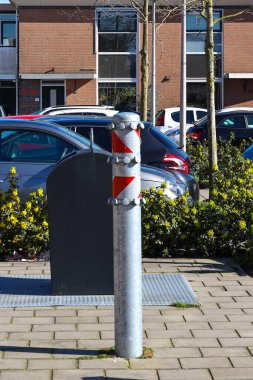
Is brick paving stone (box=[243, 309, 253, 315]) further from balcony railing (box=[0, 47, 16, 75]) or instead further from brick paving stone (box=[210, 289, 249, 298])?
balcony railing (box=[0, 47, 16, 75])

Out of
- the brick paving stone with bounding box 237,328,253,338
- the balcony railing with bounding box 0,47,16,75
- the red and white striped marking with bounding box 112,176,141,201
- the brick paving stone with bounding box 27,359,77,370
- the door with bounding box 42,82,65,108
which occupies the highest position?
the balcony railing with bounding box 0,47,16,75

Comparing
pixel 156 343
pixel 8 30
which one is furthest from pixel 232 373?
pixel 8 30

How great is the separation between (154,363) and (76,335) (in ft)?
2.55

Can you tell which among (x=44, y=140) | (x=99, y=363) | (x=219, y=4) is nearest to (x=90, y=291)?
(x=99, y=363)

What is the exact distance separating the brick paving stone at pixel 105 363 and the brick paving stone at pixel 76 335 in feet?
1.61

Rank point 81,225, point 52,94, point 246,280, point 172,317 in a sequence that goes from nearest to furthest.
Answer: point 172,317, point 81,225, point 246,280, point 52,94

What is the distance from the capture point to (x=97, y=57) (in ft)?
138

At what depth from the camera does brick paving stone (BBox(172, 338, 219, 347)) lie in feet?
17.8

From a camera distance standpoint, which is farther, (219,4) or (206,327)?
(219,4)

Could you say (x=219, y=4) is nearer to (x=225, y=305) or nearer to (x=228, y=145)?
(x=228, y=145)

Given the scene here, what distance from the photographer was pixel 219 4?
41281 mm

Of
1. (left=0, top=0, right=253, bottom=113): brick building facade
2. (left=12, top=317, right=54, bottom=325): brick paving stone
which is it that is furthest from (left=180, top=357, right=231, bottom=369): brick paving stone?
(left=0, top=0, right=253, bottom=113): brick building facade

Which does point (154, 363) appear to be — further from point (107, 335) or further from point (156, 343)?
point (107, 335)

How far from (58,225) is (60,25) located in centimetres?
3655
